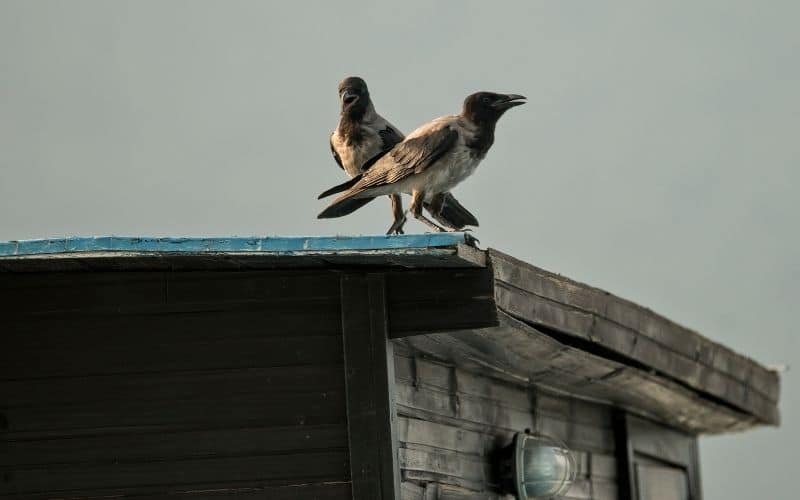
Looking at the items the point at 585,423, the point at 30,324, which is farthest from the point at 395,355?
the point at 585,423

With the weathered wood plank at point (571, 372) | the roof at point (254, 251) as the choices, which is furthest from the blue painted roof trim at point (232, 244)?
the weathered wood plank at point (571, 372)

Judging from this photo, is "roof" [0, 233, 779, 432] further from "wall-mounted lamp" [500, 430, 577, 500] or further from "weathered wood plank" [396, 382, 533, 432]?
"wall-mounted lamp" [500, 430, 577, 500]

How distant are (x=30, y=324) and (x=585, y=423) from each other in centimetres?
345

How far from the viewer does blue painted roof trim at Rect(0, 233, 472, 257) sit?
5242 mm

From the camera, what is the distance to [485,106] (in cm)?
723

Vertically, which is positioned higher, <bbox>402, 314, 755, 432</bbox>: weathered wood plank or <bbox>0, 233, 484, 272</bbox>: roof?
<bbox>0, 233, 484, 272</bbox>: roof

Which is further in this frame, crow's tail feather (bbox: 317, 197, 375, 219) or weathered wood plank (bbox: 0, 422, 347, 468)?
crow's tail feather (bbox: 317, 197, 375, 219)

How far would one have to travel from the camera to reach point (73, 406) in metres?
5.82

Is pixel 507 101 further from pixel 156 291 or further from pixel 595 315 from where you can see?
pixel 156 291

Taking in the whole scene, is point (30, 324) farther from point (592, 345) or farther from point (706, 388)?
point (706, 388)

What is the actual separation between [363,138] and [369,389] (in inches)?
99.2

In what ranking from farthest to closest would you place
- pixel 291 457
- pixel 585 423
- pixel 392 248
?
pixel 585 423
pixel 291 457
pixel 392 248

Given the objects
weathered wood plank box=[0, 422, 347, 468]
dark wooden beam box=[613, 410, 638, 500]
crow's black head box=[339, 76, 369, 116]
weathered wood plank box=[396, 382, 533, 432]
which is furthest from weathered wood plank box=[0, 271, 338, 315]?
dark wooden beam box=[613, 410, 638, 500]

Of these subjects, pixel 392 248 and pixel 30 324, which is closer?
pixel 392 248
